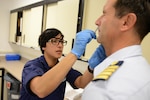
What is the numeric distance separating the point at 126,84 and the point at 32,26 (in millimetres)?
2541

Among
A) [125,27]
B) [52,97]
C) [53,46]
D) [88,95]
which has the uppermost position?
[125,27]

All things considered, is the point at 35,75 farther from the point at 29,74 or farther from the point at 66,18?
the point at 66,18

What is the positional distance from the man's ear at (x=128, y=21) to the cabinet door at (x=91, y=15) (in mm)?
953

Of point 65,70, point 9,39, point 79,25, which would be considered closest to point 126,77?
point 65,70

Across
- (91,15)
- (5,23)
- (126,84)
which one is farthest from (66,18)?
(5,23)

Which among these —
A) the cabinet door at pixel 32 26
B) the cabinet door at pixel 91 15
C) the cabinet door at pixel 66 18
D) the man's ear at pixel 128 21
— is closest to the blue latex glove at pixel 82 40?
the man's ear at pixel 128 21

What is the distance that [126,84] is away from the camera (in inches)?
24.7

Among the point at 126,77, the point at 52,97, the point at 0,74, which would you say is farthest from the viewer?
the point at 0,74

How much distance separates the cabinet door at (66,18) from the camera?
1957 millimetres

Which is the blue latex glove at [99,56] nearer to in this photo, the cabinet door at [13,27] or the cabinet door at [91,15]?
the cabinet door at [91,15]

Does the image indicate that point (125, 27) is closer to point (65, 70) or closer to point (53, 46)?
point (65, 70)

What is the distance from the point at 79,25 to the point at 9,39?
2664 mm

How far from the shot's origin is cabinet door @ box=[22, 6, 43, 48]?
9.08 feet

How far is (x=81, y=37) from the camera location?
1.13 metres
